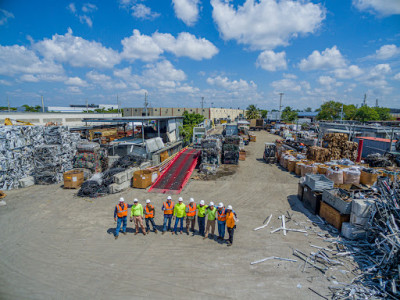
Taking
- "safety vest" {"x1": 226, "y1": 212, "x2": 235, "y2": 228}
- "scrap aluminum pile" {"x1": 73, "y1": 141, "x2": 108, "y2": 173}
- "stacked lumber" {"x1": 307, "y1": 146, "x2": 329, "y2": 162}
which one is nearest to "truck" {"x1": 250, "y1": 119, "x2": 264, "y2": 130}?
"stacked lumber" {"x1": 307, "y1": 146, "x2": 329, "y2": 162}

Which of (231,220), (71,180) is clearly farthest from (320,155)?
(71,180)

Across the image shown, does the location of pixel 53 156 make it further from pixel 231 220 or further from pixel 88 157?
pixel 231 220

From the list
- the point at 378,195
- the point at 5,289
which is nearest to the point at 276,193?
the point at 378,195

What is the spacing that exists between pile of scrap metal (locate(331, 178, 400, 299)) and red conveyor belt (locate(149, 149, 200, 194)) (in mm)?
9155

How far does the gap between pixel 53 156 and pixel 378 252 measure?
17945mm

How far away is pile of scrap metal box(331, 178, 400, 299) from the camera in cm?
562

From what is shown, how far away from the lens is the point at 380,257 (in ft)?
21.8

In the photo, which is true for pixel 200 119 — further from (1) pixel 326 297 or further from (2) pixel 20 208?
(1) pixel 326 297

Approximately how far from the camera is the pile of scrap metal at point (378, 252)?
5.62m

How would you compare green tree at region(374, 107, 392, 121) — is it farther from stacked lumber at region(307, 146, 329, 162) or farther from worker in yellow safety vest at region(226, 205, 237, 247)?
worker in yellow safety vest at region(226, 205, 237, 247)

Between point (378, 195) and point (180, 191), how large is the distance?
9.88 metres

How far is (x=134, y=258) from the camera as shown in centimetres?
708

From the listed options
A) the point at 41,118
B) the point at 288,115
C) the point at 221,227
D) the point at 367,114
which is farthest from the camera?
the point at 288,115

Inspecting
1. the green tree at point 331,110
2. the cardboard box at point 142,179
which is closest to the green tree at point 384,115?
the green tree at point 331,110
